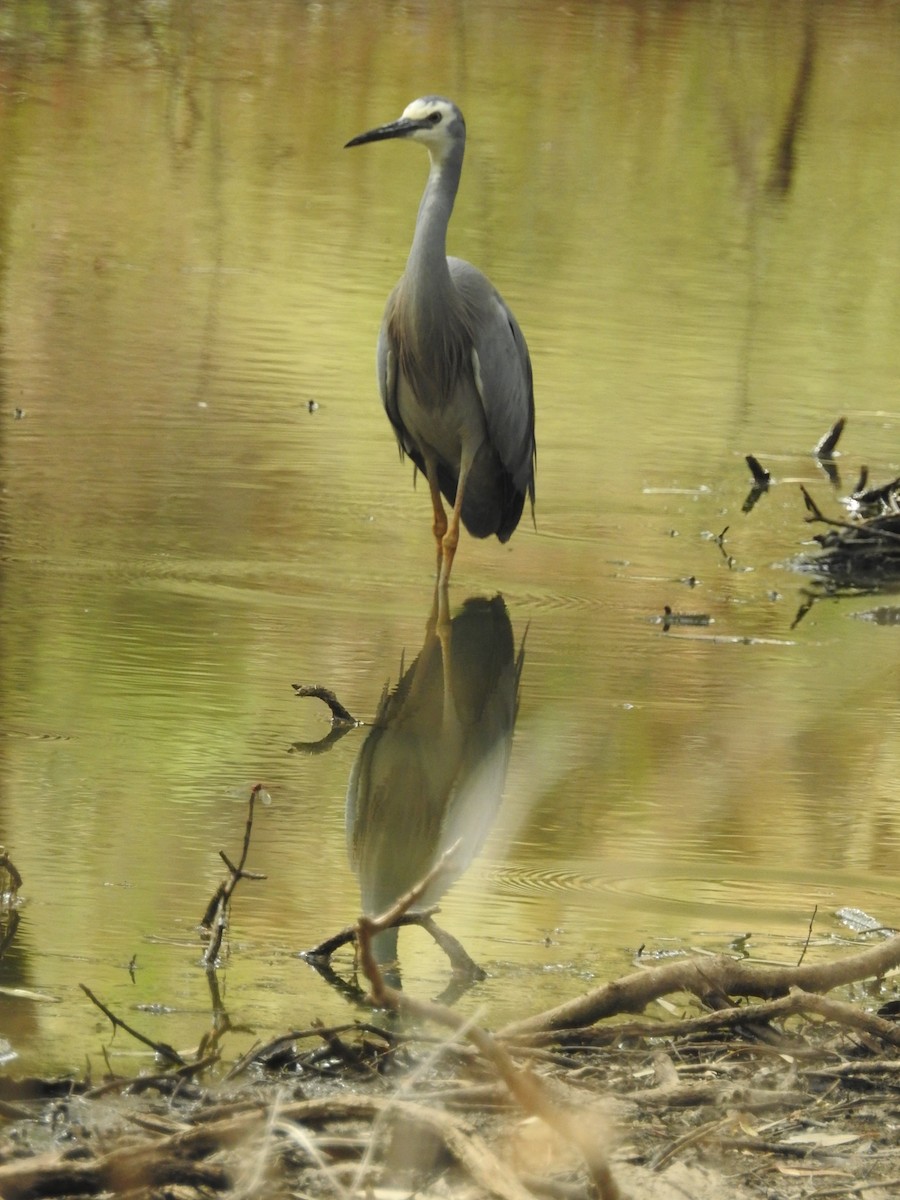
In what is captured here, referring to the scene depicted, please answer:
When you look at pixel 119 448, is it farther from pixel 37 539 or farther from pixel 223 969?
pixel 223 969

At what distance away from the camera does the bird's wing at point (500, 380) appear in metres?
8.07

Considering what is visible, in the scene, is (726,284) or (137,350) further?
(726,284)

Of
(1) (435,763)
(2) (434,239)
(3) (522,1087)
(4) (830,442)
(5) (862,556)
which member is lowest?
(1) (435,763)

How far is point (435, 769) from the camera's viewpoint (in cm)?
568

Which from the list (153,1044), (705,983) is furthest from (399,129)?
(153,1044)

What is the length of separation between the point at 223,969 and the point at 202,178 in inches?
592

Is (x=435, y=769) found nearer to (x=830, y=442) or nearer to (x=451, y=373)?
(x=451, y=373)

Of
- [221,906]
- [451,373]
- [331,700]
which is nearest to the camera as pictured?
[221,906]

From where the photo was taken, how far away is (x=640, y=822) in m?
5.29

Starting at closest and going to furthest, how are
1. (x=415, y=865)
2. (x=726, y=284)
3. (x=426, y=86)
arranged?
(x=415, y=865) < (x=726, y=284) < (x=426, y=86)

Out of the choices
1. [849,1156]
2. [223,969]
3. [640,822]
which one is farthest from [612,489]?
[849,1156]

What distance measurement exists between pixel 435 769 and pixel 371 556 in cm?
254

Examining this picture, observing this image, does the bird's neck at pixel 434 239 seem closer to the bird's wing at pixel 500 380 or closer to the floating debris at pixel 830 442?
the bird's wing at pixel 500 380

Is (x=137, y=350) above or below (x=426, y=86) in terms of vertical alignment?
below
